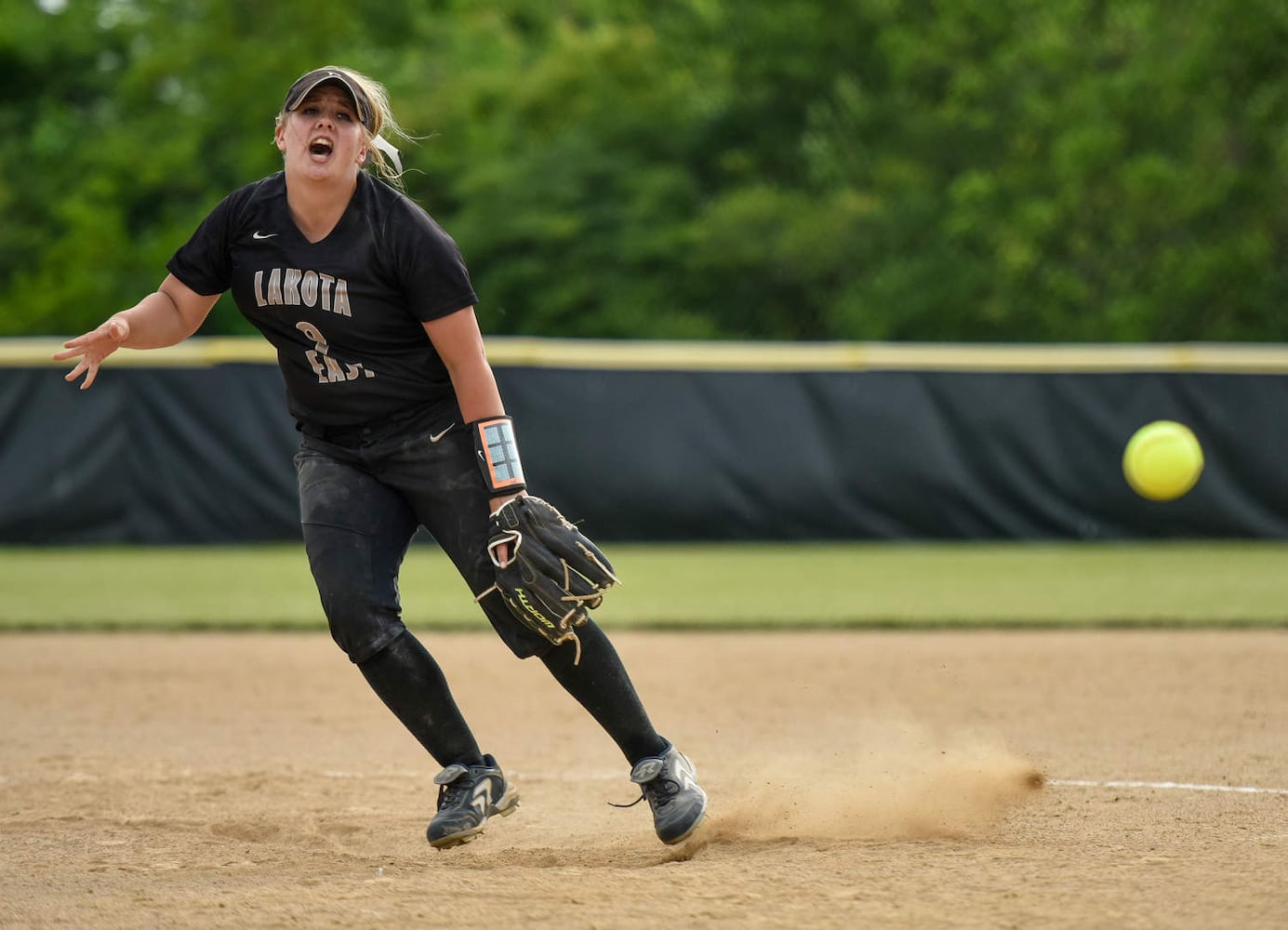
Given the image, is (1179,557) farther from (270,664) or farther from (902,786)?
(902,786)

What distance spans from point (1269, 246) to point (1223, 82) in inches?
87.7

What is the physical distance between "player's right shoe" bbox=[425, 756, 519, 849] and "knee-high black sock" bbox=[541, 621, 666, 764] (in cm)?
28

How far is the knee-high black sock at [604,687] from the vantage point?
11.7ft

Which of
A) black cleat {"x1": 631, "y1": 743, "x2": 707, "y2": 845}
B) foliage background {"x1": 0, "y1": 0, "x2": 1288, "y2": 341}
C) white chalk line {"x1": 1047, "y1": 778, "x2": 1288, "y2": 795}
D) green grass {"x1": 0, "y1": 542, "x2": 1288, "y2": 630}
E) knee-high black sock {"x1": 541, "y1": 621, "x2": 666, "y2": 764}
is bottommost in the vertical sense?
green grass {"x1": 0, "y1": 542, "x2": 1288, "y2": 630}

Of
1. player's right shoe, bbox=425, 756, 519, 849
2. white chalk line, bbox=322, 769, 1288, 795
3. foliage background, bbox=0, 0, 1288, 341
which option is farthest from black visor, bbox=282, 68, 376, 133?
foliage background, bbox=0, 0, 1288, 341

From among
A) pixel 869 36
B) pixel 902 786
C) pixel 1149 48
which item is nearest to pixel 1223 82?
pixel 1149 48

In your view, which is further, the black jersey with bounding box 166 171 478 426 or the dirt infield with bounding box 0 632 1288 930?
the black jersey with bounding box 166 171 478 426

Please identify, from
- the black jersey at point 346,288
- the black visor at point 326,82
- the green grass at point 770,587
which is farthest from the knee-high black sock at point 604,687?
the green grass at point 770,587

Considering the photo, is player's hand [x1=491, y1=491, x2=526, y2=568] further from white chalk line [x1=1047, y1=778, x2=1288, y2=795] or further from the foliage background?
the foliage background

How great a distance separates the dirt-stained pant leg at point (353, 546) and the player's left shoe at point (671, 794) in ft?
2.17

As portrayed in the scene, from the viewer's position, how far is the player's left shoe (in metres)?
3.51

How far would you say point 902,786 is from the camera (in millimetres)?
4082

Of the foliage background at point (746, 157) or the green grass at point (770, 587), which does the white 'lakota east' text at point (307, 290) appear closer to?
the green grass at point (770, 587)

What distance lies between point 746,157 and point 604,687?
810 inches
